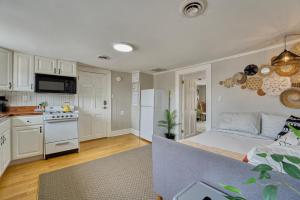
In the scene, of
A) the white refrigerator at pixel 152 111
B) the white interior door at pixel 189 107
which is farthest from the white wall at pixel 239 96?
the white refrigerator at pixel 152 111

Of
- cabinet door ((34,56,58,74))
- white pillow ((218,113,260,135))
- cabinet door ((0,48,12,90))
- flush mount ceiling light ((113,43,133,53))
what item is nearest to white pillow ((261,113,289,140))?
white pillow ((218,113,260,135))

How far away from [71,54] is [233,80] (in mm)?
3387

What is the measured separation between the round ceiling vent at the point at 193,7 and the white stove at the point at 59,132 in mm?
2918

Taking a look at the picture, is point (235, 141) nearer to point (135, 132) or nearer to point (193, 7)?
point (193, 7)

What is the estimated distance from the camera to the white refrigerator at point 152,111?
389 centimetres

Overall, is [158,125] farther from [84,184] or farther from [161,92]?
[84,184]

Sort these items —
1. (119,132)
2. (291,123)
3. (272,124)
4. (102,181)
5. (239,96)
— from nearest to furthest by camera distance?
(291,123) < (102,181) < (272,124) < (239,96) < (119,132)

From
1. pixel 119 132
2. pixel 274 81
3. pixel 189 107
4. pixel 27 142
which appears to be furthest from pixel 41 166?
pixel 274 81

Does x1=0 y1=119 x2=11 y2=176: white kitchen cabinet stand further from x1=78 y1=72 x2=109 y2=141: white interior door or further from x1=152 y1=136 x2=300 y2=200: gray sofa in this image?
x1=152 y1=136 x2=300 y2=200: gray sofa

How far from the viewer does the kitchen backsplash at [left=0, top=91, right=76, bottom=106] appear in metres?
2.90

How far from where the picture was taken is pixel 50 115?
9.21 ft

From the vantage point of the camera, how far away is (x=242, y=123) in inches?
94.2

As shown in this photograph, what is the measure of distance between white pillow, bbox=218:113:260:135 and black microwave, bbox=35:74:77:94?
3373 mm

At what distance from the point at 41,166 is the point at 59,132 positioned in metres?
0.67
